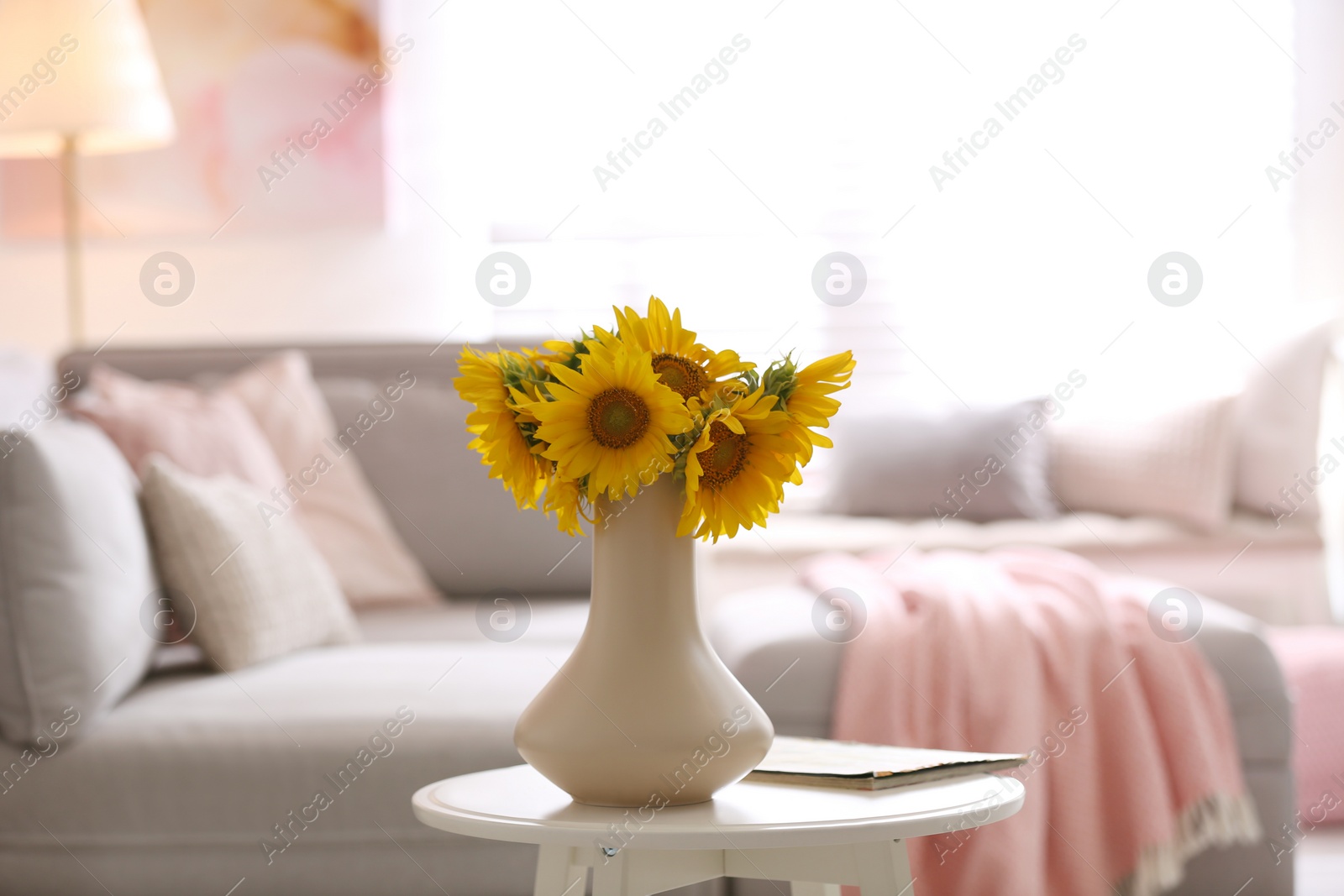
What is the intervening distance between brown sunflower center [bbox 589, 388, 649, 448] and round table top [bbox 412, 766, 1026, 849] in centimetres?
26

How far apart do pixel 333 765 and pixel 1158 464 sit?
7.26ft

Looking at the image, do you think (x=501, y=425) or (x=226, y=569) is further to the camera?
(x=226, y=569)

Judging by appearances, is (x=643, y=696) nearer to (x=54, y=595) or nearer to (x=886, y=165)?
(x=54, y=595)

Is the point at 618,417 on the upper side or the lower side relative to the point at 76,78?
lower

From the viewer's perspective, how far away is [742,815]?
0.87 m

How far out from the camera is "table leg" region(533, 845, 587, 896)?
94 centimetres

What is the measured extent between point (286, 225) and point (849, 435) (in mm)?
1722

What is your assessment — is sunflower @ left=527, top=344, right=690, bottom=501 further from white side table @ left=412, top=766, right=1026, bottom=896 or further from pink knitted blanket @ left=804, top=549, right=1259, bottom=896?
pink knitted blanket @ left=804, top=549, right=1259, bottom=896

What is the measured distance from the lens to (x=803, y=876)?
90 centimetres

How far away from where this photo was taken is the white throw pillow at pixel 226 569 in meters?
1.67

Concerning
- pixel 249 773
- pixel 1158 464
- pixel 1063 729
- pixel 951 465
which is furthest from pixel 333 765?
pixel 1158 464

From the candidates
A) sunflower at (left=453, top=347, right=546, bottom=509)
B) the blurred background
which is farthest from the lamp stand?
sunflower at (left=453, top=347, right=546, bottom=509)

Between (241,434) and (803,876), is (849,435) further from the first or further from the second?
(803,876)

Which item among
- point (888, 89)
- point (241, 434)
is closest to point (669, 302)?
point (888, 89)
